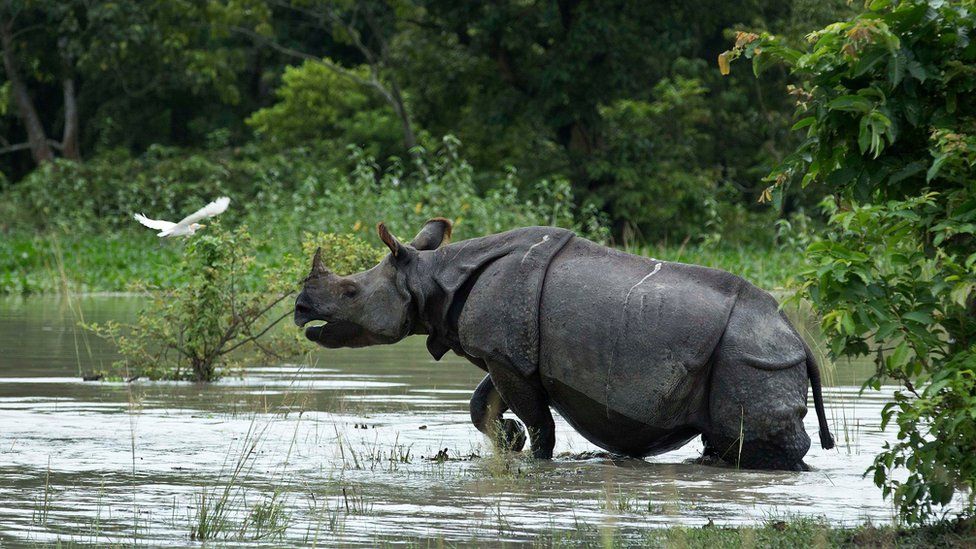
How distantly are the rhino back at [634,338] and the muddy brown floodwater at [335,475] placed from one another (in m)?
0.33

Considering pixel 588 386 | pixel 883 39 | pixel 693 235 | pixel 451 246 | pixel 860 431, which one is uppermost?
pixel 883 39

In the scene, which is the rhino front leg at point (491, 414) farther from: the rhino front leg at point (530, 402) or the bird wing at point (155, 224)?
the bird wing at point (155, 224)

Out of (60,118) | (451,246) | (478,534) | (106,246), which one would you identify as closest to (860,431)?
(451,246)

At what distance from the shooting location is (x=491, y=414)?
8320 millimetres

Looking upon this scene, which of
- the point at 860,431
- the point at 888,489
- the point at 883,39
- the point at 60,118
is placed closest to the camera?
the point at 883,39

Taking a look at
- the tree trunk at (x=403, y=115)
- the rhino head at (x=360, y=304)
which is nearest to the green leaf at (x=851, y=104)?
the rhino head at (x=360, y=304)

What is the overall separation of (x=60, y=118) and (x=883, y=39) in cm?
4079

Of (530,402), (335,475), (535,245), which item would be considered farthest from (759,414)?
(335,475)

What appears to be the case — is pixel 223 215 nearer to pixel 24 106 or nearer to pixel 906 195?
pixel 24 106

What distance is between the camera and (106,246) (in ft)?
84.0

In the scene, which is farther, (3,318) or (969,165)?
(3,318)

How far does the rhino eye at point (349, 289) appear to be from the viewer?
26.7 ft

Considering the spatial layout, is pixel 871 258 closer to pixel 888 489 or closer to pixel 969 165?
pixel 969 165

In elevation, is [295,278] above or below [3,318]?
above
